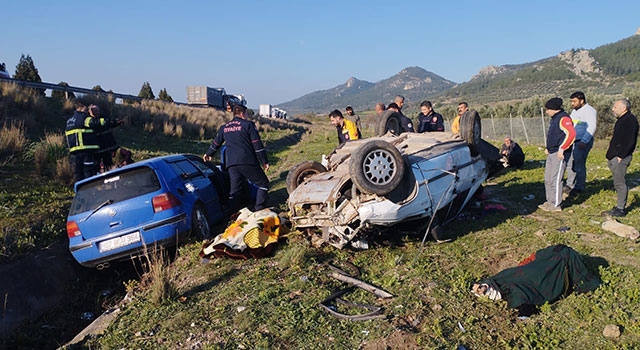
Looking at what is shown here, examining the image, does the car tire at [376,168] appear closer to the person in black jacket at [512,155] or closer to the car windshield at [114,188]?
the car windshield at [114,188]

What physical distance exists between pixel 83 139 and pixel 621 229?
910 centimetres

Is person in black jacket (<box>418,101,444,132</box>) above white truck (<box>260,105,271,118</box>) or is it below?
below

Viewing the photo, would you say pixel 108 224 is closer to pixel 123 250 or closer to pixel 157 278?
pixel 123 250

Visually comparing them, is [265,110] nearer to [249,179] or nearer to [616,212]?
[249,179]

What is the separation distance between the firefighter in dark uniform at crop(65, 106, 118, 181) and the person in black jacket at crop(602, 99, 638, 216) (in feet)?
29.3

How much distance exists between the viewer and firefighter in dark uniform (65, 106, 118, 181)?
8773 mm

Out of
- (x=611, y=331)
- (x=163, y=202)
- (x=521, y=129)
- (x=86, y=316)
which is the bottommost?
(x=86, y=316)

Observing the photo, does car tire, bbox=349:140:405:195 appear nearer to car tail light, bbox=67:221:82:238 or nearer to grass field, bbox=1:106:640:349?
grass field, bbox=1:106:640:349

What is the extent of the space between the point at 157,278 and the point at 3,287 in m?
2.28

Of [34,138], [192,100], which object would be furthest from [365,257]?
[192,100]

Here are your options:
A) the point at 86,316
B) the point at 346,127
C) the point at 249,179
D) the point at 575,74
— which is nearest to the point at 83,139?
the point at 249,179

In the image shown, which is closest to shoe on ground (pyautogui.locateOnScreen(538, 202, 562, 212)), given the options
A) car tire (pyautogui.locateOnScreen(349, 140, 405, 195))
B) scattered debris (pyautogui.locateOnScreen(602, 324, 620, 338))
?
car tire (pyautogui.locateOnScreen(349, 140, 405, 195))

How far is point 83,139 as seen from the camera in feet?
28.9

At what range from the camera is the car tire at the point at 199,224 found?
6695 mm
